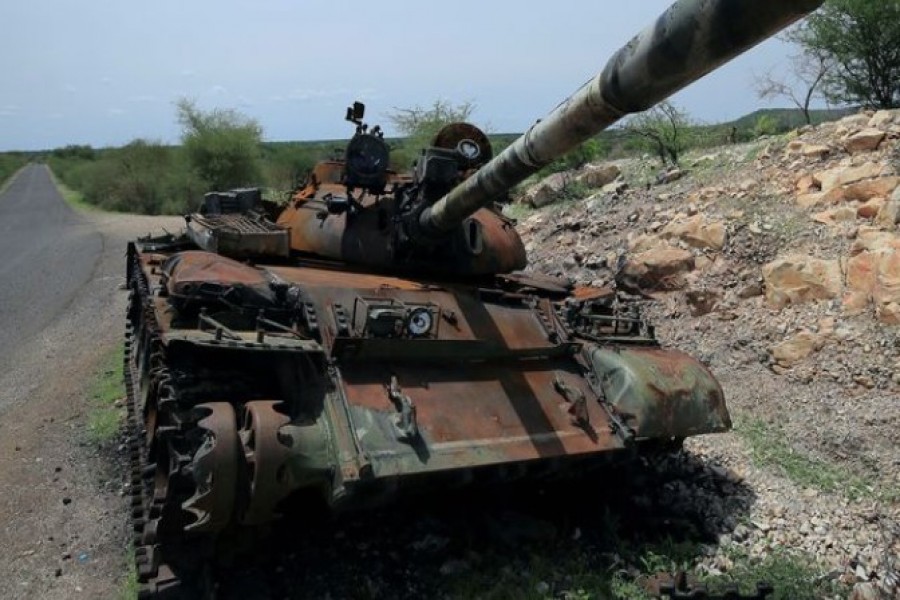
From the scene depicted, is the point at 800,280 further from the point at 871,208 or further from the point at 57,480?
the point at 57,480

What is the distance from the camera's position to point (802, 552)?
21.0 ft

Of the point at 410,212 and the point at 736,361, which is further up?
the point at 410,212

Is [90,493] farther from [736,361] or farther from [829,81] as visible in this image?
[829,81]

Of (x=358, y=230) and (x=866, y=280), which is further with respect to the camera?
(x=866, y=280)

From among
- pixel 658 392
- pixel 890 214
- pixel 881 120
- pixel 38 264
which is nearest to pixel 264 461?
pixel 658 392

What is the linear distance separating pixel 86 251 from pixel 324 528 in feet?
68.7

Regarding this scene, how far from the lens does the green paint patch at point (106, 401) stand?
9094 millimetres

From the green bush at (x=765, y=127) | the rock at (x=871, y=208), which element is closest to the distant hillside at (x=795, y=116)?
the green bush at (x=765, y=127)

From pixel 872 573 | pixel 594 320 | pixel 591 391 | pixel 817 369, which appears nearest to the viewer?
pixel 872 573

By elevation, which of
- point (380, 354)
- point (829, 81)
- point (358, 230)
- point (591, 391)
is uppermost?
point (829, 81)

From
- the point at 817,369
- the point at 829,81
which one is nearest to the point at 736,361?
the point at 817,369

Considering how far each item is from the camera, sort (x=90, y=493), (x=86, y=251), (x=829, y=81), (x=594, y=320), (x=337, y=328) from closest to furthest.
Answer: (x=337, y=328)
(x=594, y=320)
(x=90, y=493)
(x=829, y=81)
(x=86, y=251)

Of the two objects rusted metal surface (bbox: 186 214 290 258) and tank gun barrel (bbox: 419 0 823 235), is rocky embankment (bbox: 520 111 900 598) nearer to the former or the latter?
tank gun barrel (bbox: 419 0 823 235)

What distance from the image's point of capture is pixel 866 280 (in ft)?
31.3
